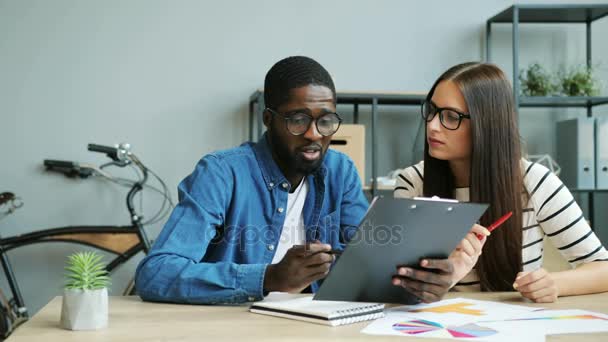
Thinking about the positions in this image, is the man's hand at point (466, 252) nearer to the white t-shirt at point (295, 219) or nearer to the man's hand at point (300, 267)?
the man's hand at point (300, 267)

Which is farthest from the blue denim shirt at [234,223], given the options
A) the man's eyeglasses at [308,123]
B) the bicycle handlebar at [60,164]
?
the bicycle handlebar at [60,164]

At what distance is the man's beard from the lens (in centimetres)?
155

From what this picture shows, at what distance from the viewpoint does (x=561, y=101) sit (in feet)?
10.8

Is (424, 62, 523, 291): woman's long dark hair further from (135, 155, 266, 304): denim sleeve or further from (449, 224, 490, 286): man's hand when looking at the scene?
(135, 155, 266, 304): denim sleeve

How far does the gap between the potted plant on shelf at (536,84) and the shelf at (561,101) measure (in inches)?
2.0

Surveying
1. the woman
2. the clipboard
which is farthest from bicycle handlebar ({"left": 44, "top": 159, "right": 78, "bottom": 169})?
the clipboard

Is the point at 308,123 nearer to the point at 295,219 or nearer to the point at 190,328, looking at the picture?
the point at 295,219

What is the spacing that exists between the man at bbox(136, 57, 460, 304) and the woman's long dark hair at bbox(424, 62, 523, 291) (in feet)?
1.04

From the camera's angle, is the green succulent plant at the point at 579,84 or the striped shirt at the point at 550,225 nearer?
the striped shirt at the point at 550,225

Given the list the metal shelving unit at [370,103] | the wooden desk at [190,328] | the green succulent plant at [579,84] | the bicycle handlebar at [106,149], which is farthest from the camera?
the green succulent plant at [579,84]

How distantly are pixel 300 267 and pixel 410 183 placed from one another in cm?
76

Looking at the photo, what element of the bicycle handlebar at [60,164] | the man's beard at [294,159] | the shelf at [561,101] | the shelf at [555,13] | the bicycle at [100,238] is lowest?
the bicycle at [100,238]

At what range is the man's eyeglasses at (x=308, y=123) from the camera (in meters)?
1.52

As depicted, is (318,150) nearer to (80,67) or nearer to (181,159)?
(181,159)
